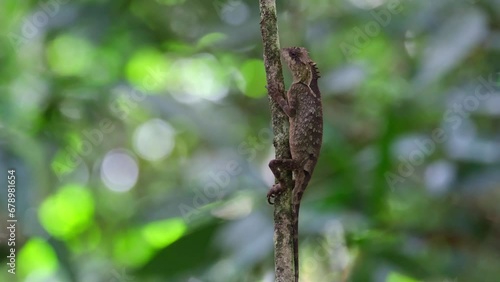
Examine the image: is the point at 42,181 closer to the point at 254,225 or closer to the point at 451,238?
the point at 254,225

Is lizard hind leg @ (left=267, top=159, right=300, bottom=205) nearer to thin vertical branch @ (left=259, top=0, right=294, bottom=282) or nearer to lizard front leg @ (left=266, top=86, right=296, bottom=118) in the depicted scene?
thin vertical branch @ (left=259, top=0, right=294, bottom=282)

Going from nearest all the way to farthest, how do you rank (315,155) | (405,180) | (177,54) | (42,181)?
(315,155), (42,181), (405,180), (177,54)

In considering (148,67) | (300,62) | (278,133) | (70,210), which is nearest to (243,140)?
(300,62)

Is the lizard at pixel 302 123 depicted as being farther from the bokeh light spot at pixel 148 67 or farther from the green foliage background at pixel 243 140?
the bokeh light spot at pixel 148 67

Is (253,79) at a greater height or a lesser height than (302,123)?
greater

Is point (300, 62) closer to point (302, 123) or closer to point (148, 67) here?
point (302, 123)

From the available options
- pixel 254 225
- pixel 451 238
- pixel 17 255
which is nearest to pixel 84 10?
pixel 17 255

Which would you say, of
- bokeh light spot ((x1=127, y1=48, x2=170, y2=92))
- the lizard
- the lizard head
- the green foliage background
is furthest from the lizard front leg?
bokeh light spot ((x1=127, y1=48, x2=170, y2=92))
